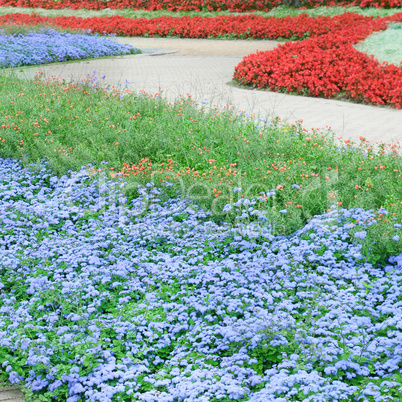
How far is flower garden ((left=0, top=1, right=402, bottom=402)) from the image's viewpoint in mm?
3172

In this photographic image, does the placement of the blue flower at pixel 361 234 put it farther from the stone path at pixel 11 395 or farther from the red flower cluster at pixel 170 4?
the red flower cluster at pixel 170 4

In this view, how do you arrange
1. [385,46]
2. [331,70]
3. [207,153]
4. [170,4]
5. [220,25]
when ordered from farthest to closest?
[170,4]
[220,25]
[385,46]
[331,70]
[207,153]

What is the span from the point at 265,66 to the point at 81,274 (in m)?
8.37

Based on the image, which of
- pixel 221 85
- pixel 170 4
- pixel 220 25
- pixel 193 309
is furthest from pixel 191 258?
pixel 170 4

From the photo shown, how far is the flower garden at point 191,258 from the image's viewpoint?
3.17 meters

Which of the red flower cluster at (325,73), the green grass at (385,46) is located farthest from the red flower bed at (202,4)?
the red flower cluster at (325,73)

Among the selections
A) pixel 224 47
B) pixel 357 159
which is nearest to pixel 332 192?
pixel 357 159

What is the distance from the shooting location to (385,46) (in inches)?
506

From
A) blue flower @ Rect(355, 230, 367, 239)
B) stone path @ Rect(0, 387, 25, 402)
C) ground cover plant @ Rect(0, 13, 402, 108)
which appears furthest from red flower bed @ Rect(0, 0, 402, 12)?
stone path @ Rect(0, 387, 25, 402)

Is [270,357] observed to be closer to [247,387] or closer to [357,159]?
[247,387]

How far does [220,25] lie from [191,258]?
16768mm

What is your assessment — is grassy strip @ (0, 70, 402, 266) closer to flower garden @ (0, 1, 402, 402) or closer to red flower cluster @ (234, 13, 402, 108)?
flower garden @ (0, 1, 402, 402)

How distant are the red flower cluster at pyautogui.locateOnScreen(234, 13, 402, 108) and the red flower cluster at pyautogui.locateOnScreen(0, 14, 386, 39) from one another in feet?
17.2

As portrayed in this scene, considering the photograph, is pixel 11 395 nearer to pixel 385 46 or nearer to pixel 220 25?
pixel 385 46
